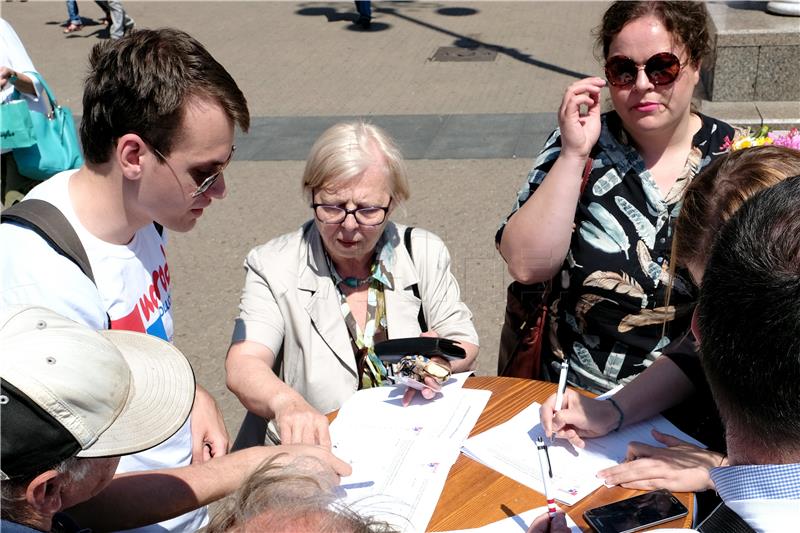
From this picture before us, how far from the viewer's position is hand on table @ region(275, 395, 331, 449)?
244 cm

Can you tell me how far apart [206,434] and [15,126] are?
7.98ft

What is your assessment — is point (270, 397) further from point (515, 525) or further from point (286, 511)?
point (286, 511)

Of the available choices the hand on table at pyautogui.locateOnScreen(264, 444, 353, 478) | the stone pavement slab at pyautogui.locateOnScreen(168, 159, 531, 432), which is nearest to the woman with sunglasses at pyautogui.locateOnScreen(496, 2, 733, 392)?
the hand on table at pyautogui.locateOnScreen(264, 444, 353, 478)

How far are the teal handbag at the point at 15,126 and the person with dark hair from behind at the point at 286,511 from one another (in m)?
3.30

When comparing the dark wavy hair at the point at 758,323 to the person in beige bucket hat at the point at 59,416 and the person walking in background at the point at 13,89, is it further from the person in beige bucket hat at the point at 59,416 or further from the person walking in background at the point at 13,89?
the person walking in background at the point at 13,89

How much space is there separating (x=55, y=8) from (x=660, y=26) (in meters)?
14.7

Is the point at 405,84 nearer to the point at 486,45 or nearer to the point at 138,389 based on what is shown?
the point at 486,45

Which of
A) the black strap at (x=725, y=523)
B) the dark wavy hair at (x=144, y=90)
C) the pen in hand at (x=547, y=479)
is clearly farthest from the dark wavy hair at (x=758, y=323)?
the dark wavy hair at (x=144, y=90)

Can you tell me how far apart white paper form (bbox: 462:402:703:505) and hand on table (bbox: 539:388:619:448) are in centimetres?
3

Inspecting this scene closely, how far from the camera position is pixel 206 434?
2.65 meters

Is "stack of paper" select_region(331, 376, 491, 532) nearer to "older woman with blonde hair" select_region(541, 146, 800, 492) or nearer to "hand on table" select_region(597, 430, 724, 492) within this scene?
"older woman with blonde hair" select_region(541, 146, 800, 492)

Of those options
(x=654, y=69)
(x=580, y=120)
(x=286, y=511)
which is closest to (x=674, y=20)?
(x=654, y=69)


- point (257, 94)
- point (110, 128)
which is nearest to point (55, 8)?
point (257, 94)

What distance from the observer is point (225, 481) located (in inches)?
86.1
